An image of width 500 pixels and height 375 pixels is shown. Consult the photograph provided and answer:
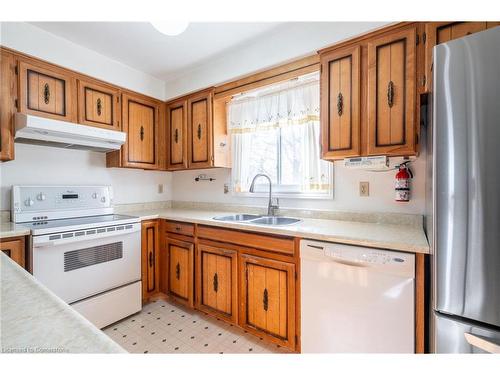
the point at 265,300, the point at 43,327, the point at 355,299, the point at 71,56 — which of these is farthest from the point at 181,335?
the point at 71,56

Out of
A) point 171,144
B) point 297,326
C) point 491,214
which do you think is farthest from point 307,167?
point 171,144

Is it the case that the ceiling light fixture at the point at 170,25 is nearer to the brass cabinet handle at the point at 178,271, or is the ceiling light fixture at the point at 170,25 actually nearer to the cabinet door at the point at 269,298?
the cabinet door at the point at 269,298

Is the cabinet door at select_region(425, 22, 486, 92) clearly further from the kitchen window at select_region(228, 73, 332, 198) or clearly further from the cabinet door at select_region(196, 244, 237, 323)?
the cabinet door at select_region(196, 244, 237, 323)

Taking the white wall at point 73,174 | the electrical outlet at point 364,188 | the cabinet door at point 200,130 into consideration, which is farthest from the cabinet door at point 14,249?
the electrical outlet at point 364,188

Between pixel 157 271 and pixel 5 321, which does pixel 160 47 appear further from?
pixel 5 321

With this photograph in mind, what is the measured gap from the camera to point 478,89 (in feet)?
2.90

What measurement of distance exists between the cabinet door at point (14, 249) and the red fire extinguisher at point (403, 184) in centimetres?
261

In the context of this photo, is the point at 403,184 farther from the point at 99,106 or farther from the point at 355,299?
the point at 99,106

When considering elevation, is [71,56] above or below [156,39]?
below

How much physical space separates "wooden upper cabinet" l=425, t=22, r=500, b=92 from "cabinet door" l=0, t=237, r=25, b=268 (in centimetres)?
264

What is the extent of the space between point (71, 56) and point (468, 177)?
Answer: 2.93m

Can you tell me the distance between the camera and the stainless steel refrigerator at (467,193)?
0.86 metres

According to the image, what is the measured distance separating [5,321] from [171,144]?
101 inches

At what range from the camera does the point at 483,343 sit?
87 cm
